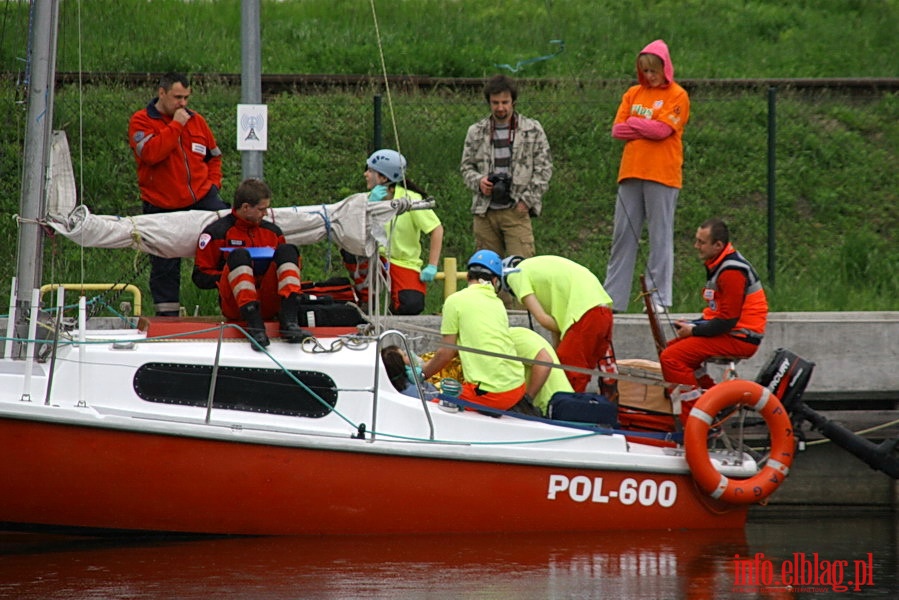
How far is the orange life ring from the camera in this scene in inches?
394

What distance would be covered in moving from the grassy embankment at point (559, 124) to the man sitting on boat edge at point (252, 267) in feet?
11.3

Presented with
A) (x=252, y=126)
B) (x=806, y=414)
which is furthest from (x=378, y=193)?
(x=806, y=414)

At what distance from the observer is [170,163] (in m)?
11.5

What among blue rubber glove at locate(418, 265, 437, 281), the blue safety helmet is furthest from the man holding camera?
the blue safety helmet

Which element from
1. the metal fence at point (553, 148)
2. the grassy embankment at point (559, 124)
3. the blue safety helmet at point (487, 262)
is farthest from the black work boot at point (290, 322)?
the metal fence at point (553, 148)

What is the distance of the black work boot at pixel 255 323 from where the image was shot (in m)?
9.73

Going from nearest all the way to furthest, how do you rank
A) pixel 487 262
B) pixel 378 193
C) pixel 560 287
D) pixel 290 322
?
pixel 290 322 → pixel 487 262 → pixel 560 287 → pixel 378 193

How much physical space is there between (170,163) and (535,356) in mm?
3316

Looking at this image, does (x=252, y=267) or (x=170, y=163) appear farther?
(x=170, y=163)

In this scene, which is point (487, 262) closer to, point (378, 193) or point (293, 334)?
point (378, 193)

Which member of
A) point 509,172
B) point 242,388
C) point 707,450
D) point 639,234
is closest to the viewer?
point 242,388

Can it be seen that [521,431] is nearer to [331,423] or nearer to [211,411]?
[331,423]

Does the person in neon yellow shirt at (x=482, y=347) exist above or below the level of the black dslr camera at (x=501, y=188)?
below

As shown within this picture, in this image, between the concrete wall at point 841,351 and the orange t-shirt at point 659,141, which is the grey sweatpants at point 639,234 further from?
the concrete wall at point 841,351
